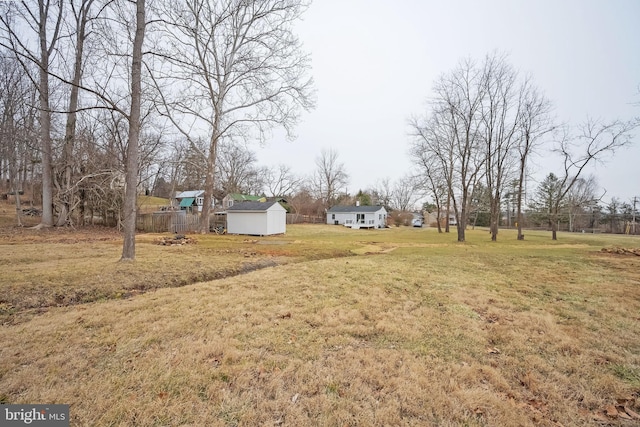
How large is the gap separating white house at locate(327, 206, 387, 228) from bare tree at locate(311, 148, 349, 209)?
747 centimetres

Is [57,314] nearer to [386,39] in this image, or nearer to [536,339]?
[536,339]

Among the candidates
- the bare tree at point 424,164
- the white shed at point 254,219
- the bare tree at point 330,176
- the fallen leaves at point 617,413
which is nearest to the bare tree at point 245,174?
the bare tree at point 330,176

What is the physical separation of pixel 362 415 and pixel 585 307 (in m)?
5.96

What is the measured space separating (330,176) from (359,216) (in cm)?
1415

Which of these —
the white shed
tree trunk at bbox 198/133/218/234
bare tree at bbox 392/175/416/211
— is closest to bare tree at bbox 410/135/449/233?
the white shed

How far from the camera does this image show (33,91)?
61.3 feet

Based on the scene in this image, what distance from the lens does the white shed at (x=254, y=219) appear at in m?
20.7

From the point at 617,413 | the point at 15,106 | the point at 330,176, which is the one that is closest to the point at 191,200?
the point at 15,106

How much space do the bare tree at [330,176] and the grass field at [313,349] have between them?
43.5 metres

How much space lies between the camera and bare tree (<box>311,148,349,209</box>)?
50.3 meters

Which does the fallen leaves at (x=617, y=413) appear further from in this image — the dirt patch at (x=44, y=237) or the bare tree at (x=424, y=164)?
the bare tree at (x=424, y=164)

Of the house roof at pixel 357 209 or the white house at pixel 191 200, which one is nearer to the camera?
the house roof at pixel 357 209

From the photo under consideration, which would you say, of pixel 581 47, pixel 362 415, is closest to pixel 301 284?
pixel 362 415

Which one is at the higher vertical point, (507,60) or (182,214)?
(507,60)
